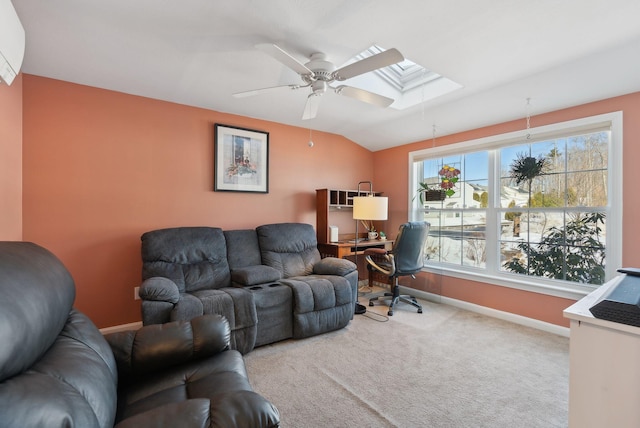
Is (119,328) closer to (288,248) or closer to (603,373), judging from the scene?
(288,248)

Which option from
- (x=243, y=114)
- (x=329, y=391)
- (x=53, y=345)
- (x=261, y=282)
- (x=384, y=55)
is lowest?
(x=329, y=391)

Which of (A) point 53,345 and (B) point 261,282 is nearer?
(A) point 53,345

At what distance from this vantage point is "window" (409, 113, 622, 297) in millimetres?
2816

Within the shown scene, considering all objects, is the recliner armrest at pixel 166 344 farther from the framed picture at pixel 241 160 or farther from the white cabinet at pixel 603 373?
the framed picture at pixel 241 160

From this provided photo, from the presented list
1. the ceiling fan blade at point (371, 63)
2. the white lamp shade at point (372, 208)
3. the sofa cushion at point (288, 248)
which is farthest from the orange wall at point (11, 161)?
the white lamp shade at point (372, 208)

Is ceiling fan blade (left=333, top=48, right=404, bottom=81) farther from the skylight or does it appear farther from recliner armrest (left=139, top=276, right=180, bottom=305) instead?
recliner armrest (left=139, top=276, right=180, bottom=305)

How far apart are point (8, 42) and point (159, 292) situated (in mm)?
1735

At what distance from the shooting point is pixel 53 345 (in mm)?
1047

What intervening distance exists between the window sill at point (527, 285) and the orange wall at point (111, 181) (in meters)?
2.74

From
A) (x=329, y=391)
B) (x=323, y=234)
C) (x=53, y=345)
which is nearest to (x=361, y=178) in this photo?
A: (x=323, y=234)

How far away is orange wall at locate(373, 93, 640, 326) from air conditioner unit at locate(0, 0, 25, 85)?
13.6ft

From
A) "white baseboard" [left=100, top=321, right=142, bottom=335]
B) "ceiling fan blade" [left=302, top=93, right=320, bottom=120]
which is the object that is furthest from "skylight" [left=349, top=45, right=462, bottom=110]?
"white baseboard" [left=100, top=321, right=142, bottom=335]

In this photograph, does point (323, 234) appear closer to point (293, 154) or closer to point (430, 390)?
point (293, 154)

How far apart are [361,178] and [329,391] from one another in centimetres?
350
